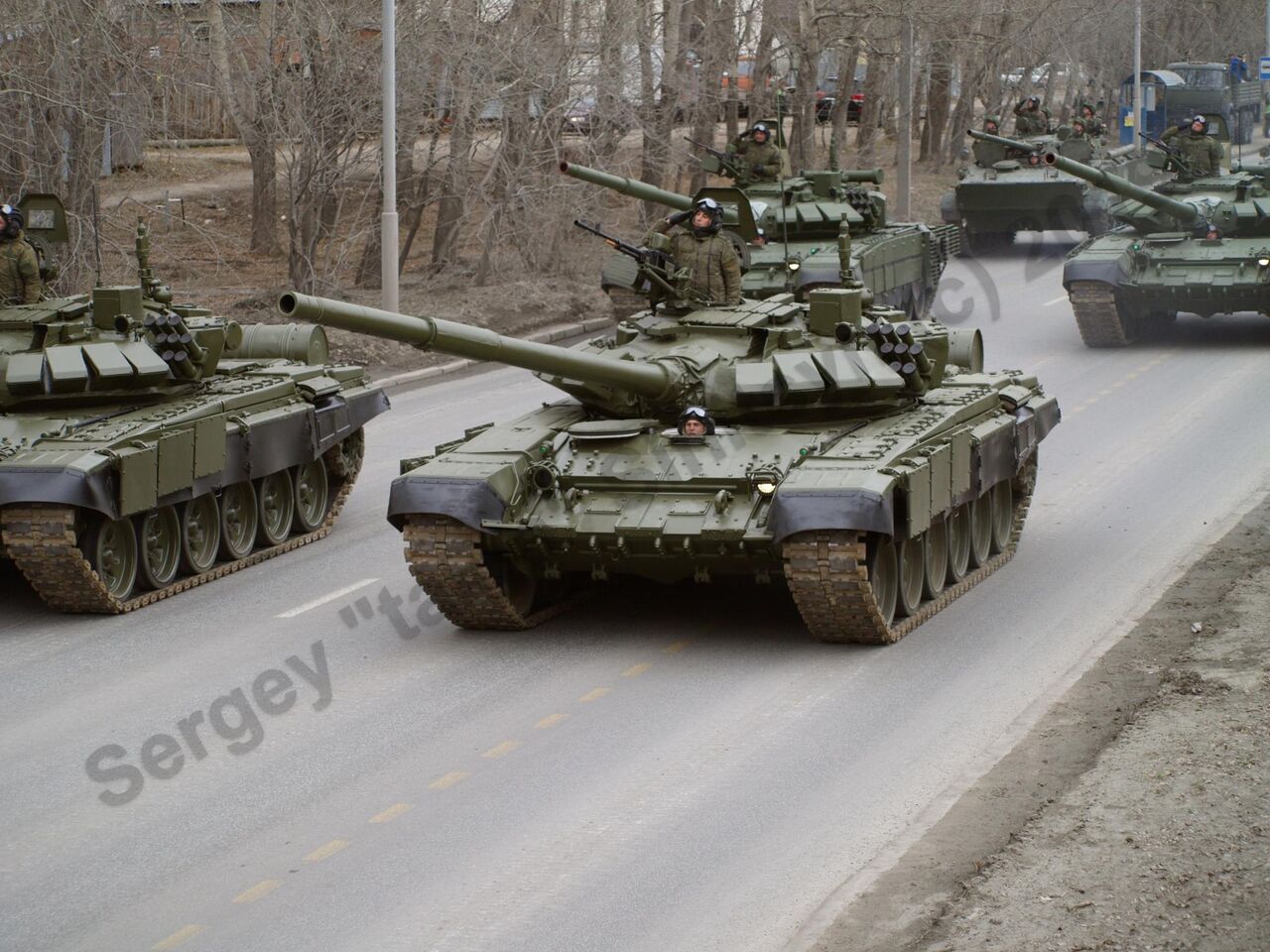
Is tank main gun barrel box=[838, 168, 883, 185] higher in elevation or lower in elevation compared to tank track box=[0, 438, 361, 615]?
higher

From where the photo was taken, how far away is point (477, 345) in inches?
491

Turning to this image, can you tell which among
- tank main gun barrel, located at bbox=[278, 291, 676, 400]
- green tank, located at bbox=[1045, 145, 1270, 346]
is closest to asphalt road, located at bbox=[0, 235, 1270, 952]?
tank main gun barrel, located at bbox=[278, 291, 676, 400]

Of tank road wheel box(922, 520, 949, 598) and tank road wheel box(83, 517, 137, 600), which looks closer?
tank road wheel box(922, 520, 949, 598)

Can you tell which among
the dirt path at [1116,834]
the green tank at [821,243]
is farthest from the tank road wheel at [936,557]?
the green tank at [821,243]

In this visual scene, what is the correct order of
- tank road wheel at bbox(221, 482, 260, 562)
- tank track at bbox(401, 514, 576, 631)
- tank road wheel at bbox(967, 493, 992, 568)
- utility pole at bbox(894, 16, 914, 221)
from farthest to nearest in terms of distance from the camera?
utility pole at bbox(894, 16, 914, 221) → tank road wheel at bbox(221, 482, 260, 562) → tank road wheel at bbox(967, 493, 992, 568) → tank track at bbox(401, 514, 576, 631)

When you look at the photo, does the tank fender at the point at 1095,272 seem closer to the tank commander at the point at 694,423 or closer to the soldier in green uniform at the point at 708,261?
the soldier in green uniform at the point at 708,261

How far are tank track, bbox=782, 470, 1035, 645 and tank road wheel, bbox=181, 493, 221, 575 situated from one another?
535cm

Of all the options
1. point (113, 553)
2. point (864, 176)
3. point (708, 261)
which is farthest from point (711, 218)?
point (864, 176)

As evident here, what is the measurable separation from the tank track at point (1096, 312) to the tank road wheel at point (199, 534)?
13682mm

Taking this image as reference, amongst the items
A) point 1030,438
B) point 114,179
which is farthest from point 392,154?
point 1030,438

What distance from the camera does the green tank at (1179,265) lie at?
2614 cm

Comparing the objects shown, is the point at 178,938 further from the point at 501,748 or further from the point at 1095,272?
the point at 1095,272

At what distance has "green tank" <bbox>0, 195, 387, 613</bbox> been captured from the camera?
1469 centimetres

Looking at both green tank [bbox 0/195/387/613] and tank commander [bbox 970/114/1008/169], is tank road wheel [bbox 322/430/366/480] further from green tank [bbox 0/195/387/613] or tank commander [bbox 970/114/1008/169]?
tank commander [bbox 970/114/1008/169]
